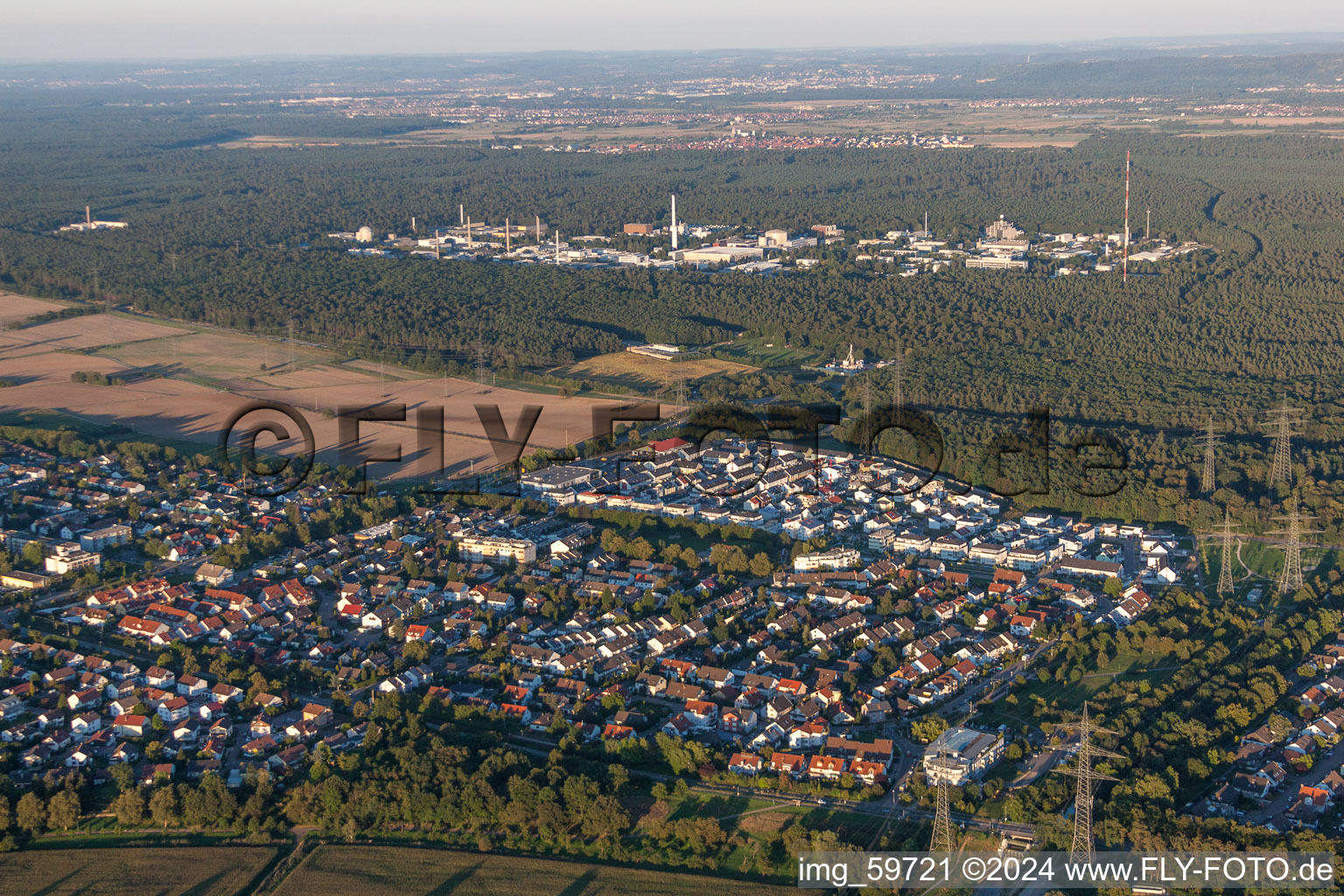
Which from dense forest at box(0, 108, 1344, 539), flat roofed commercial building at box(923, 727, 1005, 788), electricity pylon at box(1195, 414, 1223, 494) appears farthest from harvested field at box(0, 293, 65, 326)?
flat roofed commercial building at box(923, 727, 1005, 788)

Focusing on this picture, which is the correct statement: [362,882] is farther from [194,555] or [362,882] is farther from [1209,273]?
[1209,273]

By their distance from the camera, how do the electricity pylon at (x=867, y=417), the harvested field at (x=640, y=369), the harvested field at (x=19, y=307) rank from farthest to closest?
the harvested field at (x=19, y=307)
the harvested field at (x=640, y=369)
the electricity pylon at (x=867, y=417)

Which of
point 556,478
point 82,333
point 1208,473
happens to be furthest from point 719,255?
point 1208,473

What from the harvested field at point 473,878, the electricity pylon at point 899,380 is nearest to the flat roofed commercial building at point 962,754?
→ the harvested field at point 473,878

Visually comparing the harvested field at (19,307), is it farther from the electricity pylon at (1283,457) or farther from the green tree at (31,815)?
the electricity pylon at (1283,457)

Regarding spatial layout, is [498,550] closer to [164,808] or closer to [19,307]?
[164,808]

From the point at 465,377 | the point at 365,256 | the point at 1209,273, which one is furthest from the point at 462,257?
the point at 1209,273
